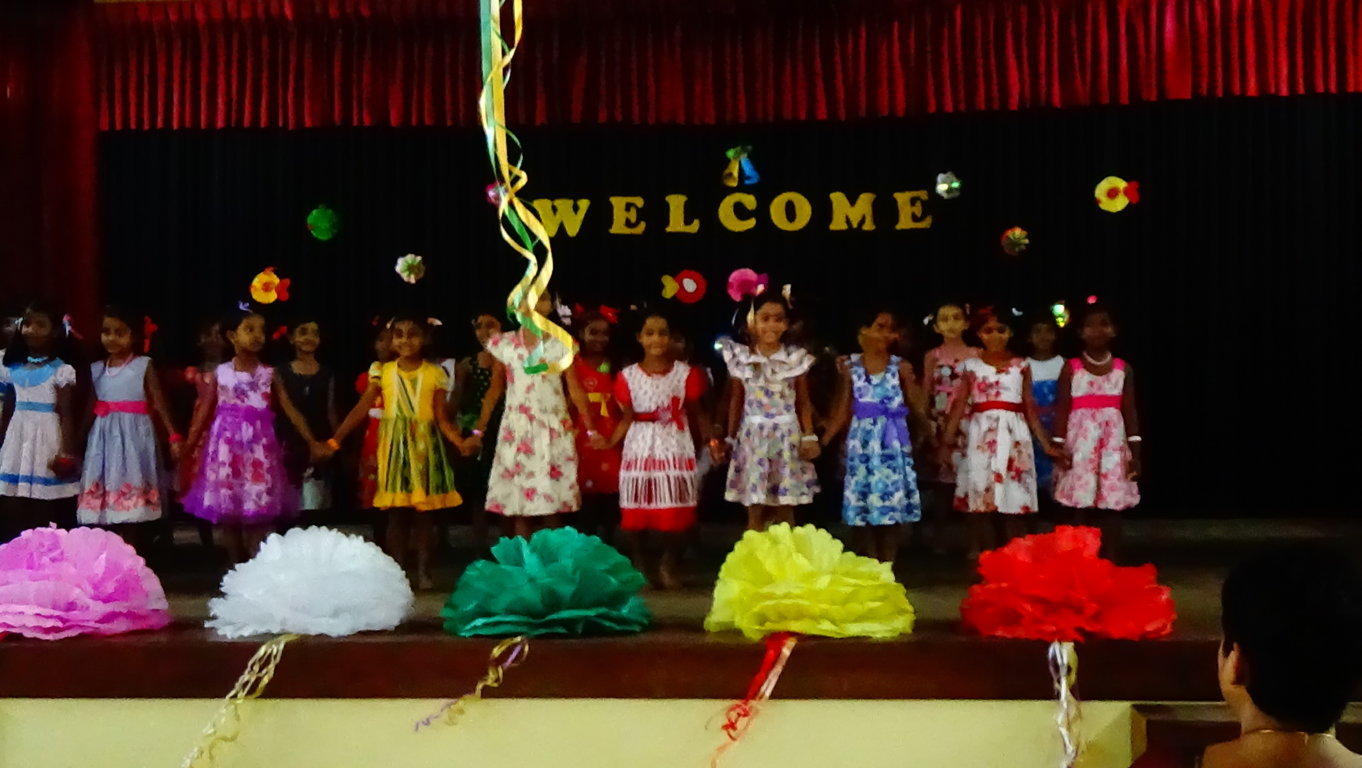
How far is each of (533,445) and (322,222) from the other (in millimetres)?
3132

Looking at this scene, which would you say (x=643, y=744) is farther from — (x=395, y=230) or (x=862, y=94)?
(x=395, y=230)

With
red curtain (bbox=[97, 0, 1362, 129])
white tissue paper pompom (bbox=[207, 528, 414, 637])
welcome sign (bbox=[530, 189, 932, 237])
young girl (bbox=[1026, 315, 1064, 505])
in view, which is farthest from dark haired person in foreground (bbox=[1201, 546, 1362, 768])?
welcome sign (bbox=[530, 189, 932, 237])

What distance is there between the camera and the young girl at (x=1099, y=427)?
4.18 m

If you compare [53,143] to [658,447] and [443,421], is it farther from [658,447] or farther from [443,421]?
[658,447]

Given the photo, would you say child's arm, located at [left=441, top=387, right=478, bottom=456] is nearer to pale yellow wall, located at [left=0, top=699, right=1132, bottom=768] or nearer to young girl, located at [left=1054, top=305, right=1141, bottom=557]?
pale yellow wall, located at [left=0, top=699, right=1132, bottom=768]

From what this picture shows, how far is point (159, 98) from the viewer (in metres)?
5.75

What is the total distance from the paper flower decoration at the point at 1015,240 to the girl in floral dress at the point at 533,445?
3109 mm

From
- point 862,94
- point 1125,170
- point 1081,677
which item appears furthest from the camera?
point 1125,170

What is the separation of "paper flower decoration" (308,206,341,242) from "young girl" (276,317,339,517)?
1.77 meters

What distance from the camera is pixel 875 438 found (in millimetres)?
4102

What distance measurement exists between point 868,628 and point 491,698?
63 centimetres

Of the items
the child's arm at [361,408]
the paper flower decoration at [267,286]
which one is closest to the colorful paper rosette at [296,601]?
the child's arm at [361,408]

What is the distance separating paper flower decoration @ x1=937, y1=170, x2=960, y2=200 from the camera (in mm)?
6223

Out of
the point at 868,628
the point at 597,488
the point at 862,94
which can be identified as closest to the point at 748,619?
the point at 868,628
